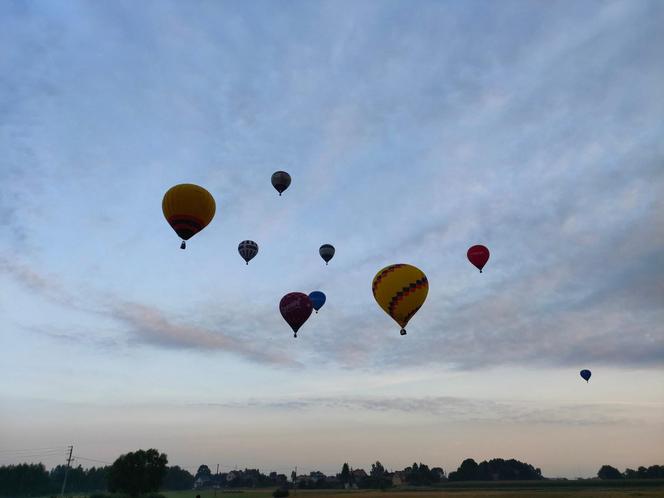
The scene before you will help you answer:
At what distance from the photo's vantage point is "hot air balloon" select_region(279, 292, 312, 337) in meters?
48.4

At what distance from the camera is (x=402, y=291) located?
43.2 m

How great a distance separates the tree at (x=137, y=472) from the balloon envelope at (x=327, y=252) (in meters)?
55.7

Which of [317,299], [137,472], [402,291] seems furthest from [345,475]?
[402,291]

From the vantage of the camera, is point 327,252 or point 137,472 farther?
point 137,472

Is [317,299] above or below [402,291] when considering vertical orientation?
above

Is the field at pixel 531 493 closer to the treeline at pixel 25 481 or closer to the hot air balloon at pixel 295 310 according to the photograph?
the hot air balloon at pixel 295 310

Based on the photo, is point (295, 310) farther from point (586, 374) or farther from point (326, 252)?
point (586, 374)

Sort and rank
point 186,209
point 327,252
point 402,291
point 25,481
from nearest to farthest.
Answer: point 186,209
point 402,291
point 327,252
point 25,481

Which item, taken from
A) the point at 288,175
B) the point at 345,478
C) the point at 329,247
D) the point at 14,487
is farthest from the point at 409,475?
the point at 288,175

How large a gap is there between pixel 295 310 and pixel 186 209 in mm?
15361

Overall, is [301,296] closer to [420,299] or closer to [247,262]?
[247,262]

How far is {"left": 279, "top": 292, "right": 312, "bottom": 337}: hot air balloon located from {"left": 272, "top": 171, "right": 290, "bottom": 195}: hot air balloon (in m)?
10.9

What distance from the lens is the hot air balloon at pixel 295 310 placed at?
48.4 metres

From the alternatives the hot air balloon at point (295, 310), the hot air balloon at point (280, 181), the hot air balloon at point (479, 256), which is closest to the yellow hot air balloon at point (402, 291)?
the hot air balloon at point (295, 310)
